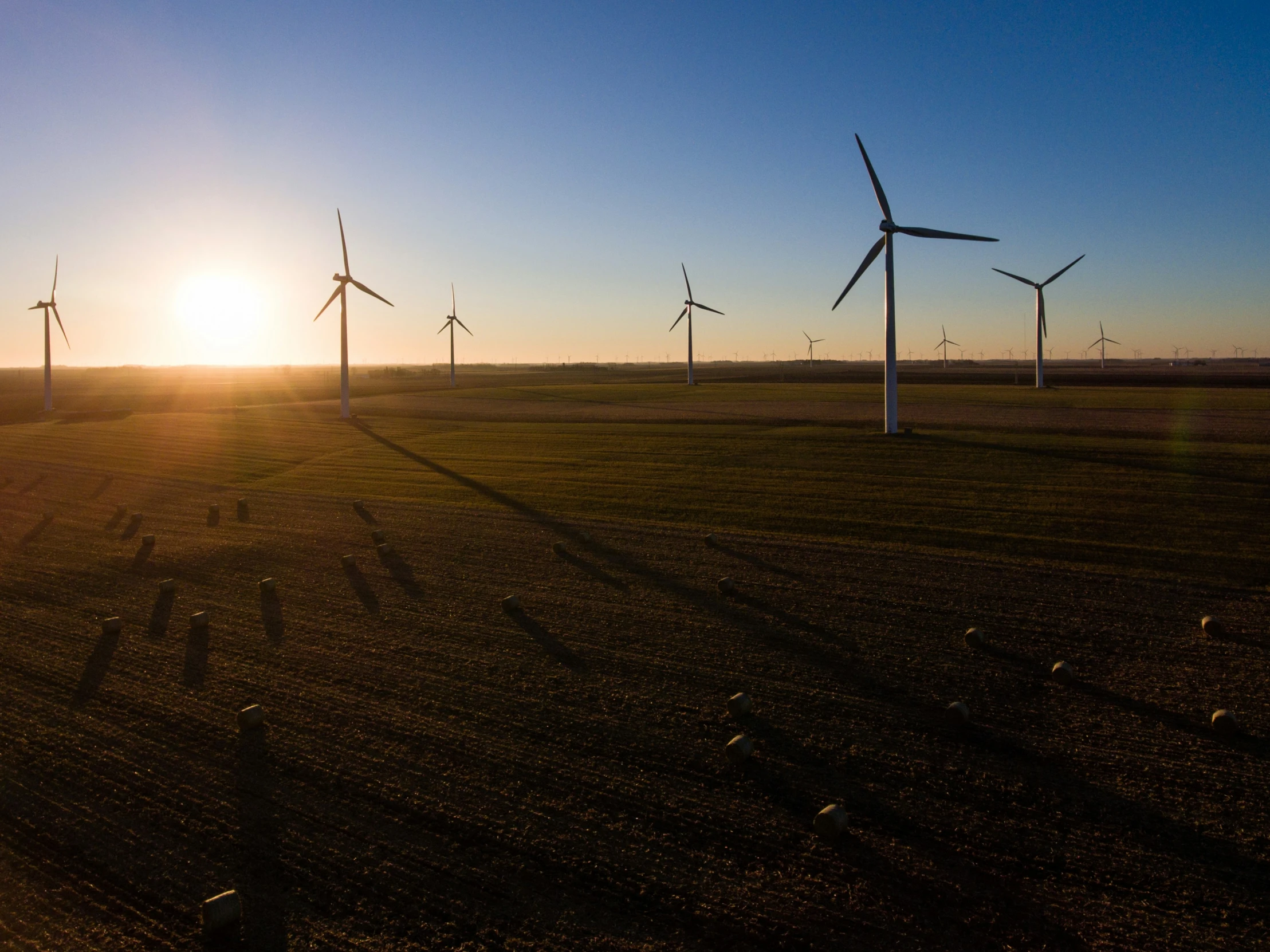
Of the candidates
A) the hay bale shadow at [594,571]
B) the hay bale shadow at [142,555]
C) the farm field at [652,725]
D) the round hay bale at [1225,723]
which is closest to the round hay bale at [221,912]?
the farm field at [652,725]

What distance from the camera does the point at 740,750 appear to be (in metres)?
9.69

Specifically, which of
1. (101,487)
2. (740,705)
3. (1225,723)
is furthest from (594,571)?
(101,487)

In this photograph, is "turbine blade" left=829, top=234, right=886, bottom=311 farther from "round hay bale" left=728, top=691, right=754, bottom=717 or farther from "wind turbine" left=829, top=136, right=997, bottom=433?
"round hay bale" left=728, top=691, right=754, bottom=717

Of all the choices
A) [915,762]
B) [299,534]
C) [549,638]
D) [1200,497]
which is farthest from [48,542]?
[1200,497]

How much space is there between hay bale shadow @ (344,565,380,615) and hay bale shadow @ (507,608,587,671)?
10.6ft

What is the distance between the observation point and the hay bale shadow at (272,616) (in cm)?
1490

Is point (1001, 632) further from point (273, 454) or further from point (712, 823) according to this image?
point (273, 454)

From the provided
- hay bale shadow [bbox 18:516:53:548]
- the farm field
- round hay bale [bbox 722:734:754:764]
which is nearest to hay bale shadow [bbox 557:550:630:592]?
the farm field

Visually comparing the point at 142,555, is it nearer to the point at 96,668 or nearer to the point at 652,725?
the point at 96,668

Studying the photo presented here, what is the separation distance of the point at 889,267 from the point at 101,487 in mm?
41870

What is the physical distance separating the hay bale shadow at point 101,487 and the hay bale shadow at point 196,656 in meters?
21.7

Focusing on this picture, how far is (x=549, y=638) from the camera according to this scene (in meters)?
14.3

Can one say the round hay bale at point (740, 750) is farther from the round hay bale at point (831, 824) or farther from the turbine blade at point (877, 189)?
the turbine blade at point (877, 189)

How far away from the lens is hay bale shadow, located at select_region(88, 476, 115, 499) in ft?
105
